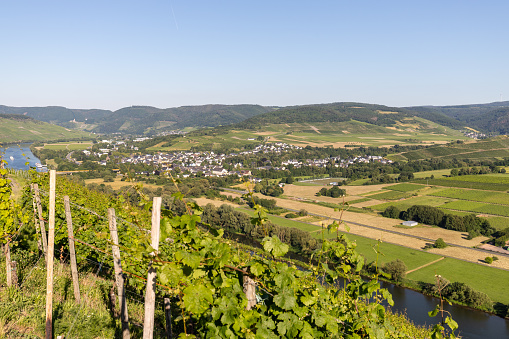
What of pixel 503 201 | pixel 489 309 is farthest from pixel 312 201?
pixel 489 309

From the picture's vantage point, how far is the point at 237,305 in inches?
116

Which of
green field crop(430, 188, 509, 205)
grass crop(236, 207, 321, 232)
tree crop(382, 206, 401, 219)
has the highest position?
green field crop(430, 188, 509, 205)

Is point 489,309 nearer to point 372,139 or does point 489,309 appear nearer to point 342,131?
point 372,139

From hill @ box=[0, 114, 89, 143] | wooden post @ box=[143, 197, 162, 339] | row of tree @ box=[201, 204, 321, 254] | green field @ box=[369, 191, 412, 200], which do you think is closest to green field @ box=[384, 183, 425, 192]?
green field @ box=[369, 191, 412, 200]

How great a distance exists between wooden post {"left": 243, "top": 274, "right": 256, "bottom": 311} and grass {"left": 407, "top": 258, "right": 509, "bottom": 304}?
3379 centimetres

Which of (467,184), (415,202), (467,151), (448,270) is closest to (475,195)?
(467,184)

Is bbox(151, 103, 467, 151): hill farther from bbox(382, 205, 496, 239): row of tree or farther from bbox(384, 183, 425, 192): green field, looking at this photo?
bbox(382, 205, 496, 239): row of tree

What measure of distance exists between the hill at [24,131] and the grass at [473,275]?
163m

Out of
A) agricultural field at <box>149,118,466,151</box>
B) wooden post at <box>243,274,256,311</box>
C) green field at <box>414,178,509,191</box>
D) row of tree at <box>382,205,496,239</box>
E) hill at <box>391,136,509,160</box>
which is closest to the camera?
wooden post at <box>243,274,256,311</box>

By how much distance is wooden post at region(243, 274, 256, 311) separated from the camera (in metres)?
3.07

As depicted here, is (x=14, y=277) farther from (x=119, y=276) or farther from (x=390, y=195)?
(x=390, y=195)

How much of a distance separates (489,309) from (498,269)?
27.0ft

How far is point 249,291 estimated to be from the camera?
3.07m

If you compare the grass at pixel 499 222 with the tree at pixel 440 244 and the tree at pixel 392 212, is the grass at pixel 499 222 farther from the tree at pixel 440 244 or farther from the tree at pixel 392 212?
the tree at pixel 392 212
